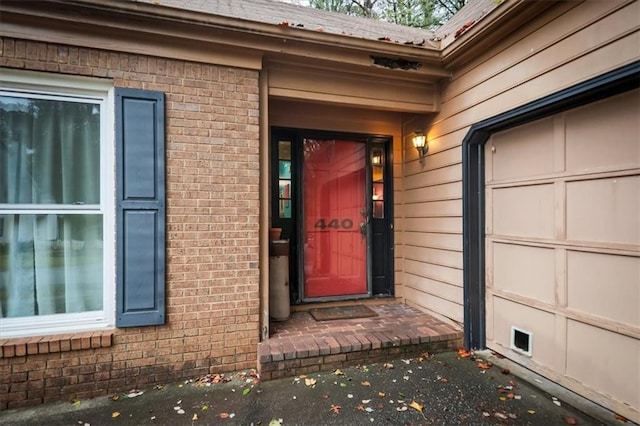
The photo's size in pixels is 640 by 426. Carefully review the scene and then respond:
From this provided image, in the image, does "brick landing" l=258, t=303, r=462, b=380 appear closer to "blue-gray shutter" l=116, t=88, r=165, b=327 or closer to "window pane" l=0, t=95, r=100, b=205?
"blue-gray shutter" l=116, t=88, r=165, b=327

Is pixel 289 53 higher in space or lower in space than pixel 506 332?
higher

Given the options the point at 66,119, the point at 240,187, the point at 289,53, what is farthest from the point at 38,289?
the point at 289,53

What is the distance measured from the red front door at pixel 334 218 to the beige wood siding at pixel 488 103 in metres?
0.56

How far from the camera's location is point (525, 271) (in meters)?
2.45

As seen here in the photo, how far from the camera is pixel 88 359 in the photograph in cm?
220

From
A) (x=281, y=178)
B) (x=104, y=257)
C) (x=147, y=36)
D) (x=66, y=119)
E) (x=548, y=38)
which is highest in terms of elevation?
(x=147, y=36)

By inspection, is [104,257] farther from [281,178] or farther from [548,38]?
[548,38]

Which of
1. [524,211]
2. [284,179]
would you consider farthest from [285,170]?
[524,211]

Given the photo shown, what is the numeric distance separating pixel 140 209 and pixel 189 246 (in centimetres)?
45

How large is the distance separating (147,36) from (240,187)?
131cm

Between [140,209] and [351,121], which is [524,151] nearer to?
[351,121]

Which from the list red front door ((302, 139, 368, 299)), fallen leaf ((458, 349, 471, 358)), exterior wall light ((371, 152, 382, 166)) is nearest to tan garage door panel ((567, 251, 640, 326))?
fallen leaf ((458, 349, 471, 358))

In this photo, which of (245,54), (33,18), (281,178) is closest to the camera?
(33,18)

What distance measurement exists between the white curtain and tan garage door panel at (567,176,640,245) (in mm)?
3427
